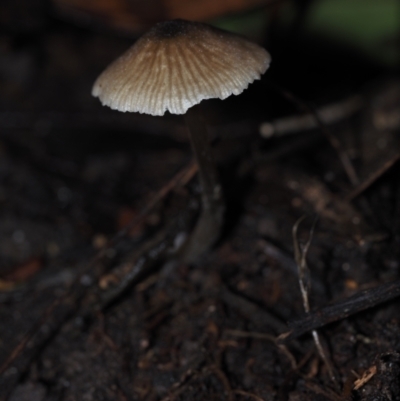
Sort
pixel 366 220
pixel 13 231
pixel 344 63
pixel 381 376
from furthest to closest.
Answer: pixel 344 63, pixel 13 231, pixel 366 220, pixel 381 376

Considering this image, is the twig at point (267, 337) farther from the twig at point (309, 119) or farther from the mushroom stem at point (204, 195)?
the twig at point (309, 119)

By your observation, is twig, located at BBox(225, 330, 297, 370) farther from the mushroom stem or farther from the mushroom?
the mushroom

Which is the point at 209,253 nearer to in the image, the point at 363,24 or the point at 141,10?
the point at 141,10

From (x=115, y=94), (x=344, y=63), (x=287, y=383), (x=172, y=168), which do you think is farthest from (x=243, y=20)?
(x=287, y=383)

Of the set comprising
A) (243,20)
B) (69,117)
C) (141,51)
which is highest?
(141,51)

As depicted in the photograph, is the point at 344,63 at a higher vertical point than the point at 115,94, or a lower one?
lower

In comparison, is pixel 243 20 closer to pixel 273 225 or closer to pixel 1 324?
pixel 273 225

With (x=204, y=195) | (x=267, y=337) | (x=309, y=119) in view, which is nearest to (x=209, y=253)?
(x=204, y=195)
